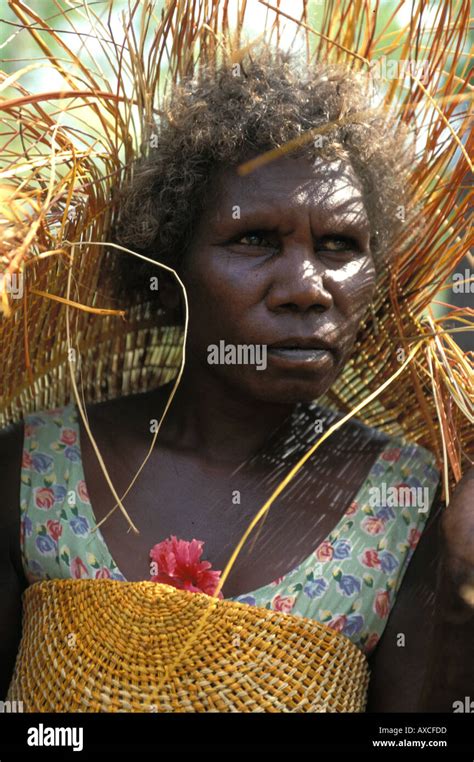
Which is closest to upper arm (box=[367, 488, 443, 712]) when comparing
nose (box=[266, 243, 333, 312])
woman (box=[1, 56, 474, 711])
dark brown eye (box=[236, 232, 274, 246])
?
woman (box=[1, 56, 474, 711])

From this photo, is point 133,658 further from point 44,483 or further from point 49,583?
point 44,483

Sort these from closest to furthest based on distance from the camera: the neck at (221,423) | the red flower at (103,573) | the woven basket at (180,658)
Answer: the woven basket at (180,658) → the red flower at (103,573) → the neck at (221,423)

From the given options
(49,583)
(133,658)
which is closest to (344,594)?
(133,658)

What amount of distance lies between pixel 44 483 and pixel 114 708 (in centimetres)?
36

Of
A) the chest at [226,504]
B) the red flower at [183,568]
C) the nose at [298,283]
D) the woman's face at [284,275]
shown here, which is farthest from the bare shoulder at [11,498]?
the nose at [298,283]

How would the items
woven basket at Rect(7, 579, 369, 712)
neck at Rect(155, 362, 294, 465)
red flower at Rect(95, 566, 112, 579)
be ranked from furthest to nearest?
neck at Rect(155, 362, 294, 465)
red flower at Rect(95, 566, 112, 579)
woven basket at Rect(7, 579, 369, 712)

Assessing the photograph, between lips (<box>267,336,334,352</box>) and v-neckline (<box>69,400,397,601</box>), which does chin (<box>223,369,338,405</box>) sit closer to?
lips (<box>267,336,334,352</box>)

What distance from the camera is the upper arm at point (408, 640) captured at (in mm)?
1431

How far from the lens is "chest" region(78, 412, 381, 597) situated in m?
1.50

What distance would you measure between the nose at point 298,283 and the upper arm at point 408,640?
14.4 inches

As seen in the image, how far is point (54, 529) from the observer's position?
1.52 metres

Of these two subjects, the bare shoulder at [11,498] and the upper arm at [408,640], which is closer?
the upper arm at [408,640]

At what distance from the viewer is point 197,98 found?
5.17 ft

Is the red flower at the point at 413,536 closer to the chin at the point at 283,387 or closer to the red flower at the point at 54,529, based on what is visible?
the chin at the point at 283,387
